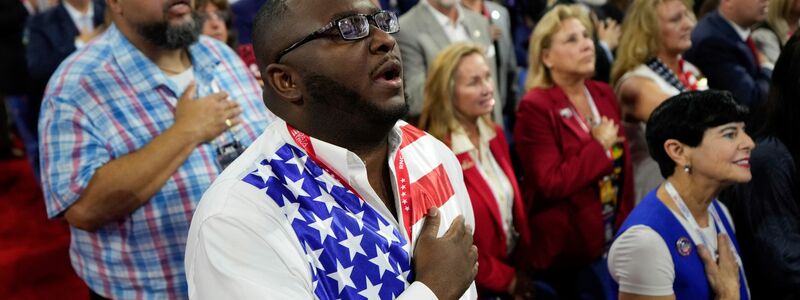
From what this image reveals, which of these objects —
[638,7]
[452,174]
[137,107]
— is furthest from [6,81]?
[452,174]

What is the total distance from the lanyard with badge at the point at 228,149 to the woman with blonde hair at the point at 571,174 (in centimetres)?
157

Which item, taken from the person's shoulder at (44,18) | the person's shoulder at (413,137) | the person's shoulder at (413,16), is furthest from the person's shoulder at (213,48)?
the person's shoulder at (44,18)

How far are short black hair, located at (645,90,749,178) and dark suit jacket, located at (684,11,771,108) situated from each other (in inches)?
68.6

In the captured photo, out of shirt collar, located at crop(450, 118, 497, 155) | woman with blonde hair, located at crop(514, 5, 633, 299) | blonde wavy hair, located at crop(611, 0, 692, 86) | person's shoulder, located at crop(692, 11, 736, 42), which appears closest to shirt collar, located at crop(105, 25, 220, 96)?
shirt collar, located at crop(450, 118, 497, 155)

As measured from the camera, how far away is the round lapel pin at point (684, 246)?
257cm

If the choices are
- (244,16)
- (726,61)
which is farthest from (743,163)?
(244,16)

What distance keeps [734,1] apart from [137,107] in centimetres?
345

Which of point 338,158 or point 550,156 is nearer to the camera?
point 338,158

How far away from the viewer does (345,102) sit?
1534mm

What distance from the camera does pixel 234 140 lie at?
250 centimetres

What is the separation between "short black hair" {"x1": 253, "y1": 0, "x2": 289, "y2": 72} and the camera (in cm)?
155

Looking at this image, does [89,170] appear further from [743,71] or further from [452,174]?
[743,71]

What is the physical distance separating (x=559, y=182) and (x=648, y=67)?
931 millimetres

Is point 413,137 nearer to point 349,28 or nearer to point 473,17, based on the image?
point 349,28
